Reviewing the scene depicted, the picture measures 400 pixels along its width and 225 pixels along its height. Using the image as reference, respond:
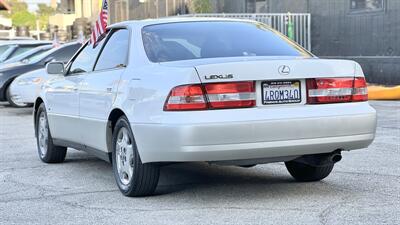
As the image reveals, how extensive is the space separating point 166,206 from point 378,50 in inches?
579

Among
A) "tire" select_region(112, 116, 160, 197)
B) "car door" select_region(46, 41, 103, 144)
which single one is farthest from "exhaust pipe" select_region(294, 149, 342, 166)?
"car door" select_region(46, 41, 103, 144)

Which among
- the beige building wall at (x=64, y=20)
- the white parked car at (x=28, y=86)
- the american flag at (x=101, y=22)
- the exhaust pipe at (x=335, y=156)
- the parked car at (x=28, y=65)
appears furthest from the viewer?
the beige building wall at (x=64, y=20)

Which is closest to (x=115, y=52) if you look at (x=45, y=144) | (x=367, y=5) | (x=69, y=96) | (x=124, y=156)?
(x=69, y=96)

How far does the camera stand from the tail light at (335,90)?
557 centimetres

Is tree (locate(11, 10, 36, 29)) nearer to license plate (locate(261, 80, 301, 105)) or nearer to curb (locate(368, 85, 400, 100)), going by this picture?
curb (locate(368, 85, 400, 100))

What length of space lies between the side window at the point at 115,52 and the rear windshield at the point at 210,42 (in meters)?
0.26

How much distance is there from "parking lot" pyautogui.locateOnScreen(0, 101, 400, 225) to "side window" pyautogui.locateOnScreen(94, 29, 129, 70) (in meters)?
1.16

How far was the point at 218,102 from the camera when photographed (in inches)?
208

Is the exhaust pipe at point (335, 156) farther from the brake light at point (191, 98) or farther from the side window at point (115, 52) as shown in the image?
the side window at point (115, 52)

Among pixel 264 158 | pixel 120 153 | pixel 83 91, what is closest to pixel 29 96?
pixel 83 91

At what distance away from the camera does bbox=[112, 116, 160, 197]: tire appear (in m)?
5.71

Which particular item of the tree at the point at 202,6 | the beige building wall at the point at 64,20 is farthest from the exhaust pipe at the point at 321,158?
the beige building wall at the point at 64,20

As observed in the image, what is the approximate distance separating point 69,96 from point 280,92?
2.71 m

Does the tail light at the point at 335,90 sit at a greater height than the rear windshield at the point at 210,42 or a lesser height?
lesser
